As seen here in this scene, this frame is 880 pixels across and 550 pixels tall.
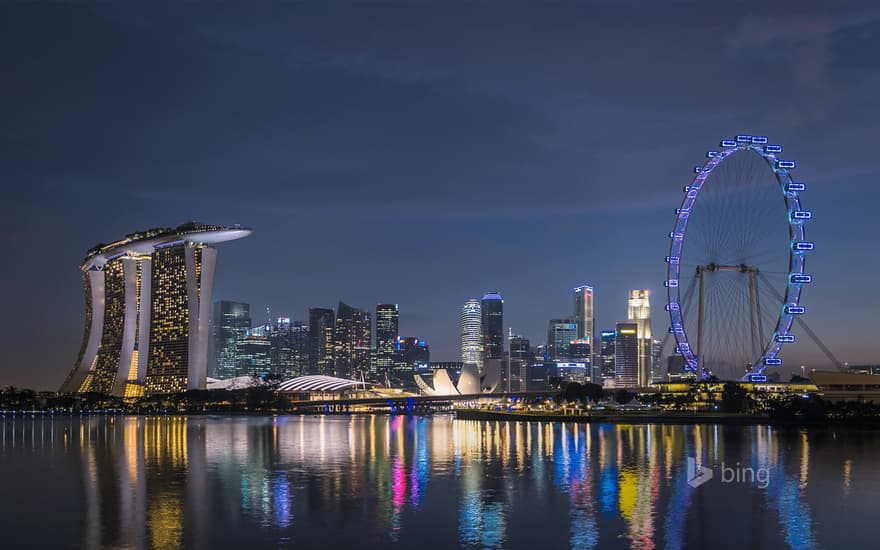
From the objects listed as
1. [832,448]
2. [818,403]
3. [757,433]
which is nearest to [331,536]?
[832,448]

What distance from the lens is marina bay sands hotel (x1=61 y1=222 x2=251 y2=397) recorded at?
162625 mm

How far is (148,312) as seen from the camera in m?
181

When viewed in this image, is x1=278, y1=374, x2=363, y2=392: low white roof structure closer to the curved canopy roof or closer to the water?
the curved canopy roof

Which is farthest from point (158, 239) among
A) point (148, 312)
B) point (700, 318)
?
point (700, 318)

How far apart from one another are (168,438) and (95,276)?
116m

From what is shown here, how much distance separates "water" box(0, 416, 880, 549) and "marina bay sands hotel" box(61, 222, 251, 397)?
329 ft

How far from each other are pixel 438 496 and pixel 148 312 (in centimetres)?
15432

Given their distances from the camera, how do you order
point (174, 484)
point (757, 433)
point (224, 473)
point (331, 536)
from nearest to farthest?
point (331, 536)
point (174, 484)
point (224, 473)
point (757, 433)

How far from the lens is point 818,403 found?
99875 millimetres

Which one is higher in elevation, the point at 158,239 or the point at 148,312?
the point at 158,239

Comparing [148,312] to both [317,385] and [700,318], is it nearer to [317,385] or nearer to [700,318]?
[317,385]

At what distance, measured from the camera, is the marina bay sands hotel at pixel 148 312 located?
162625 mm

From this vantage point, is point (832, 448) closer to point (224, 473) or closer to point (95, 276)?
point (224, 473)
